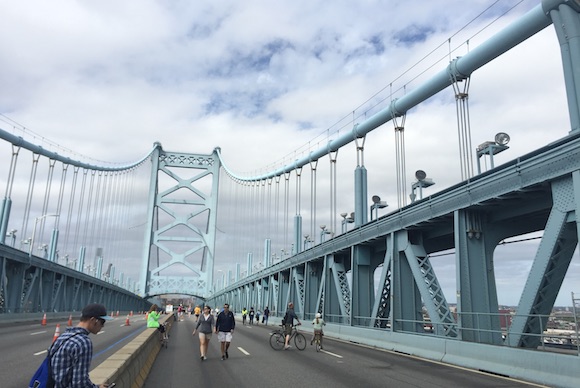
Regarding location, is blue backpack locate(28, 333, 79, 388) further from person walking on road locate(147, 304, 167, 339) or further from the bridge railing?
person walking on road locate(147, 304, 167, 339)

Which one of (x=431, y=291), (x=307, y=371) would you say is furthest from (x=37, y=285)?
(x=307, y=371)

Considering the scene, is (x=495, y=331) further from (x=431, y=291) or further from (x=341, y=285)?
(x=341, y=285)

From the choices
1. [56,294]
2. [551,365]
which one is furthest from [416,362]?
[56,294]

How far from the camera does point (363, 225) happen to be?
23500mm

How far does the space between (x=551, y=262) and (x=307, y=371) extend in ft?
22.0

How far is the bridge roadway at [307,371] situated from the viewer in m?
Result: 10.3

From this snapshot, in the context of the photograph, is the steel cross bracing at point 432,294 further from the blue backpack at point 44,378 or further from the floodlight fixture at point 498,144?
the blue backpack at point 44,378

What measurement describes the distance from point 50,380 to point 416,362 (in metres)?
13.2

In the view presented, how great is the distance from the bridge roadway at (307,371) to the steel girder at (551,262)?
1.79 meters

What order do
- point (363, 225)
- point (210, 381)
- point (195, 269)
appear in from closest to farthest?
point (210, 381) < point (363, 225) < point (195, 269)

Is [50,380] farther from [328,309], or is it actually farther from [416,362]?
[328,309]

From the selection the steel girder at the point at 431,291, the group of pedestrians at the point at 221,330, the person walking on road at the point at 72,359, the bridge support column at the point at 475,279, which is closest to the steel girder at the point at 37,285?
the group of pedestrians at the point at 221,330

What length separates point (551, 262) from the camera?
1188 cm

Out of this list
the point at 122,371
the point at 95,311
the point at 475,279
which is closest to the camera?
the point at 95,311
